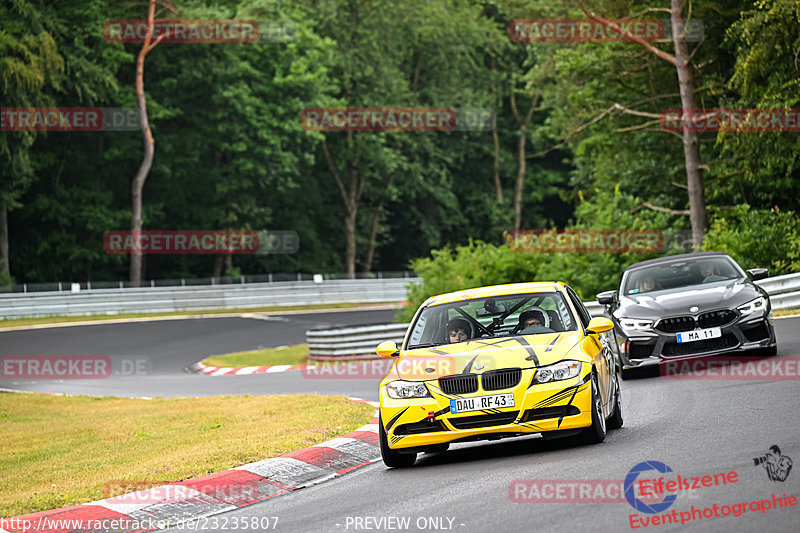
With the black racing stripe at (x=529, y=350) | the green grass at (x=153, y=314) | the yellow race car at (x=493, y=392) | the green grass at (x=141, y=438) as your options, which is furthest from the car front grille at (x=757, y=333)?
the green grass at (x=153, y=314)

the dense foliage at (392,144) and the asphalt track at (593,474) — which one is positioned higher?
the dense foliage at (392,144)

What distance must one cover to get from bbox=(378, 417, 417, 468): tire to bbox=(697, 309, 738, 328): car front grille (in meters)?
5.74

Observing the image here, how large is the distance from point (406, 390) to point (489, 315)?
1.68 m

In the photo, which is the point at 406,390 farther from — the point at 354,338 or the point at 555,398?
the point at 354,338

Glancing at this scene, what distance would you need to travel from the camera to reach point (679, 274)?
15.6 meters

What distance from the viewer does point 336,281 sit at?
50656mm

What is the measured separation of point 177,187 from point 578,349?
166 ft

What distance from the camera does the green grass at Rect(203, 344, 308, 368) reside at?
89.7 ft

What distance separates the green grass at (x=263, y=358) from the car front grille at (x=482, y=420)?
1797 centimetres

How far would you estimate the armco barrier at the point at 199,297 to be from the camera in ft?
142

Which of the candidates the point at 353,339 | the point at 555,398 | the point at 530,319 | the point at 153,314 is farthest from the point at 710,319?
the point at 153,314

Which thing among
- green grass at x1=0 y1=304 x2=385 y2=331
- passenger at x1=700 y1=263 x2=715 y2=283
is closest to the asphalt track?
passenger at x1=700 y1=263 x2=715 y2=283

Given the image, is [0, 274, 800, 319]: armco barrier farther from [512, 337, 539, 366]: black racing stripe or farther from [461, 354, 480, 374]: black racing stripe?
[461, 354, 480, 374]: black racing stripe

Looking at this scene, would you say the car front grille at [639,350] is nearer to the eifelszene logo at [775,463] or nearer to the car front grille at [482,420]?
the car front grille at [482,420]
